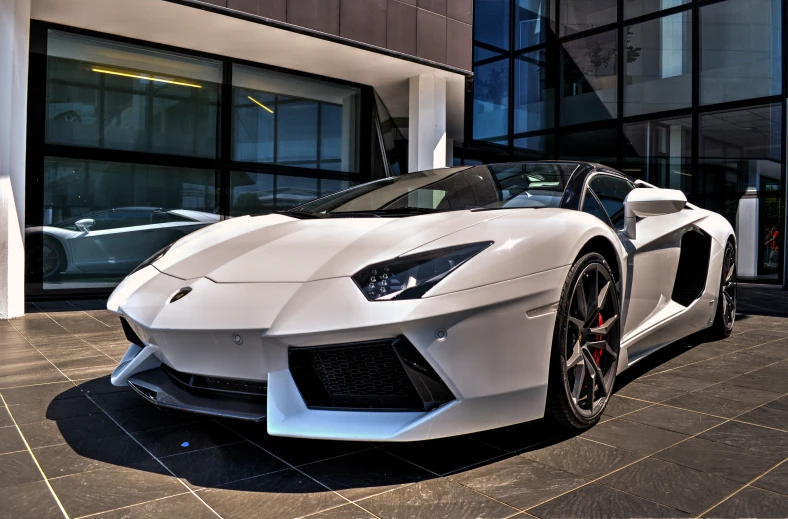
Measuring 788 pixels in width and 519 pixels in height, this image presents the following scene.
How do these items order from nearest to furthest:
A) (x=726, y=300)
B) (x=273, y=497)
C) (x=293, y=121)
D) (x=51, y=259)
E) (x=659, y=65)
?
(x=273, y=497) → (x=726, y=300) → (x=51, y=259) → (x=293, y=121) → (x=659, y=65)

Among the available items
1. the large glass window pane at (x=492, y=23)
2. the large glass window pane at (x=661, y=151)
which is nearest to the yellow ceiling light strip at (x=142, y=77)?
the large glass window pane at (x=492, y=23)

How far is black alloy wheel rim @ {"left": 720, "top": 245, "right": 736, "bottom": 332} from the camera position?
164 inches

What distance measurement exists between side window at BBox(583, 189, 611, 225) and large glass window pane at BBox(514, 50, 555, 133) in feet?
33.4

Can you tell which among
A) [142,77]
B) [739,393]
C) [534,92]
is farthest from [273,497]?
[534,92]

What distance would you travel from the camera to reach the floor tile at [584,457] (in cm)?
193

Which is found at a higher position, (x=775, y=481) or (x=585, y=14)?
(x=585, y=14)

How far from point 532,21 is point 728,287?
9868 millimetres

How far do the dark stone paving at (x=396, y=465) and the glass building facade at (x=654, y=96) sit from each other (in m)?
7.93

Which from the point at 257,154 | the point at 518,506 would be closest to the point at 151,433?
the point at 518,506

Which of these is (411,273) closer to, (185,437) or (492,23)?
(185,437)

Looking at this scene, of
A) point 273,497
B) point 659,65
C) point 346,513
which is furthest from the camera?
point 659,65

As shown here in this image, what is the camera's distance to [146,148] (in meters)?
7.46

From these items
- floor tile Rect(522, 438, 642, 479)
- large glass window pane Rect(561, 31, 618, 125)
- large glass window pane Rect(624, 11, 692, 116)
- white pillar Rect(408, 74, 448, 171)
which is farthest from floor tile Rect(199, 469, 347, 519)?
large glass window pane Rect(561, 31, 618, 125)

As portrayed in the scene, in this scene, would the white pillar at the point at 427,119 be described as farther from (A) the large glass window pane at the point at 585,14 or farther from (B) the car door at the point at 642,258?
(B) the car door at the point at 642,258
